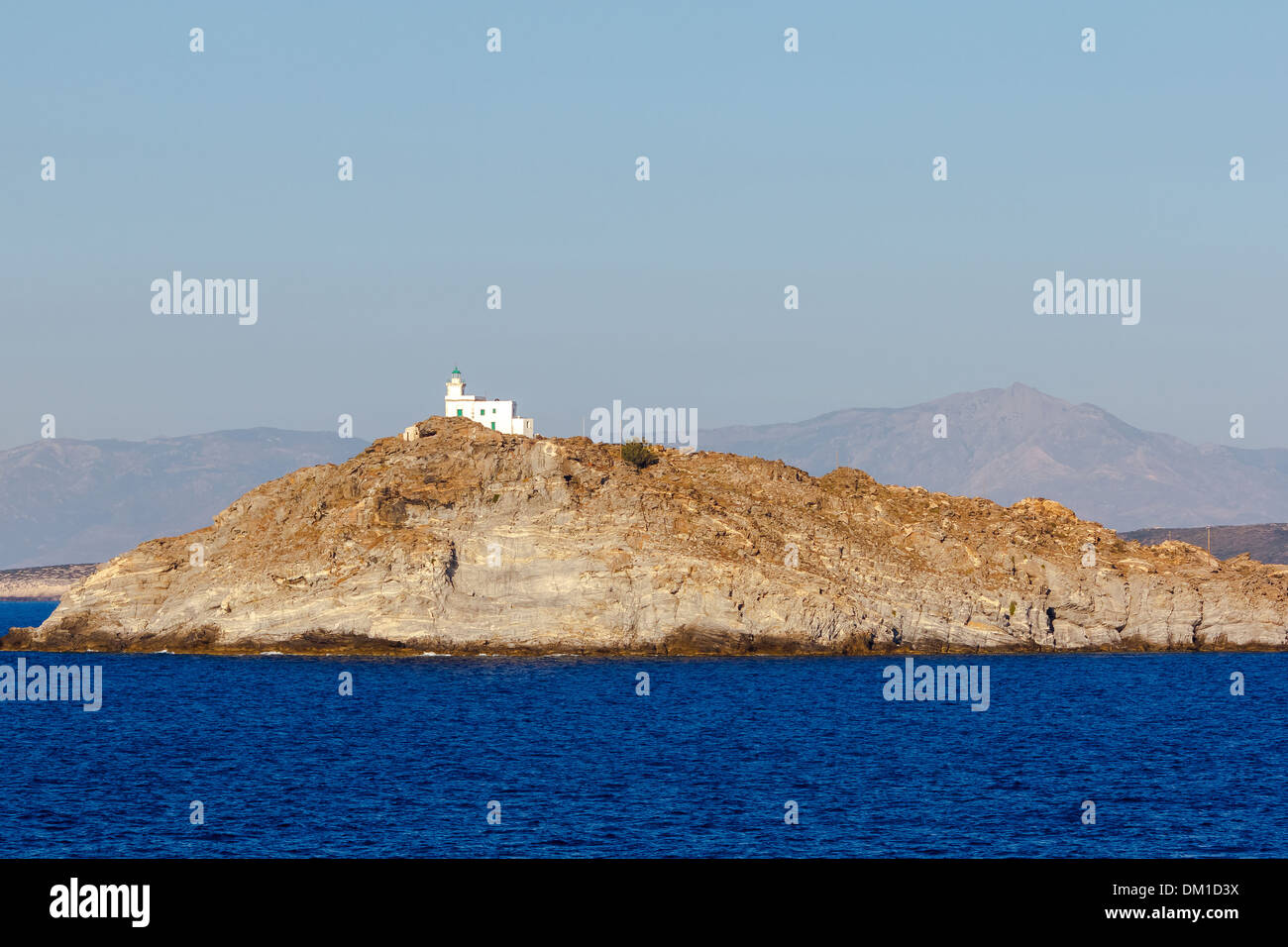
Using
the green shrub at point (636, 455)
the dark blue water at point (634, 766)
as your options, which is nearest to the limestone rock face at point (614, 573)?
the green shrub at point (636, 455)

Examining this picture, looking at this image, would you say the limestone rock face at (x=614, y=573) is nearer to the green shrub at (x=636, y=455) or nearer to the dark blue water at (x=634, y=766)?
the green shrub at (x=636, y=455)

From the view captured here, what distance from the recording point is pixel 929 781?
2098 inches

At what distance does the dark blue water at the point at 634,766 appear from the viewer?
41938mm

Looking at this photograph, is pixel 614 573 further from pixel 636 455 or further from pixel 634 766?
pixel 634 766

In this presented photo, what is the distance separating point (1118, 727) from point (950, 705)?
42.1ft

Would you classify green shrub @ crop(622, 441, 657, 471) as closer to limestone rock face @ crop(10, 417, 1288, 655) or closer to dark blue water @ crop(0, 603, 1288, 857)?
limestone rock face @ crop(10, 417, 1288, 655)

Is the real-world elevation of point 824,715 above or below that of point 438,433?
below

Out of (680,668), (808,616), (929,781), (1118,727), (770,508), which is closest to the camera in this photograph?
(929,781)

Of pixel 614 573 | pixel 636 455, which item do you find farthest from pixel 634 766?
pixel 636 455

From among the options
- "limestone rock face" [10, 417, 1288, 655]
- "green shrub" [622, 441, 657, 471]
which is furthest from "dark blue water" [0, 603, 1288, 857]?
"green shrub" [622, 441, 657, 471]

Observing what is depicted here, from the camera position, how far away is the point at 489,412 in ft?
445

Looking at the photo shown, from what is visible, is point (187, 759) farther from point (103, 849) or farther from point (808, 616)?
point (808, 616)
